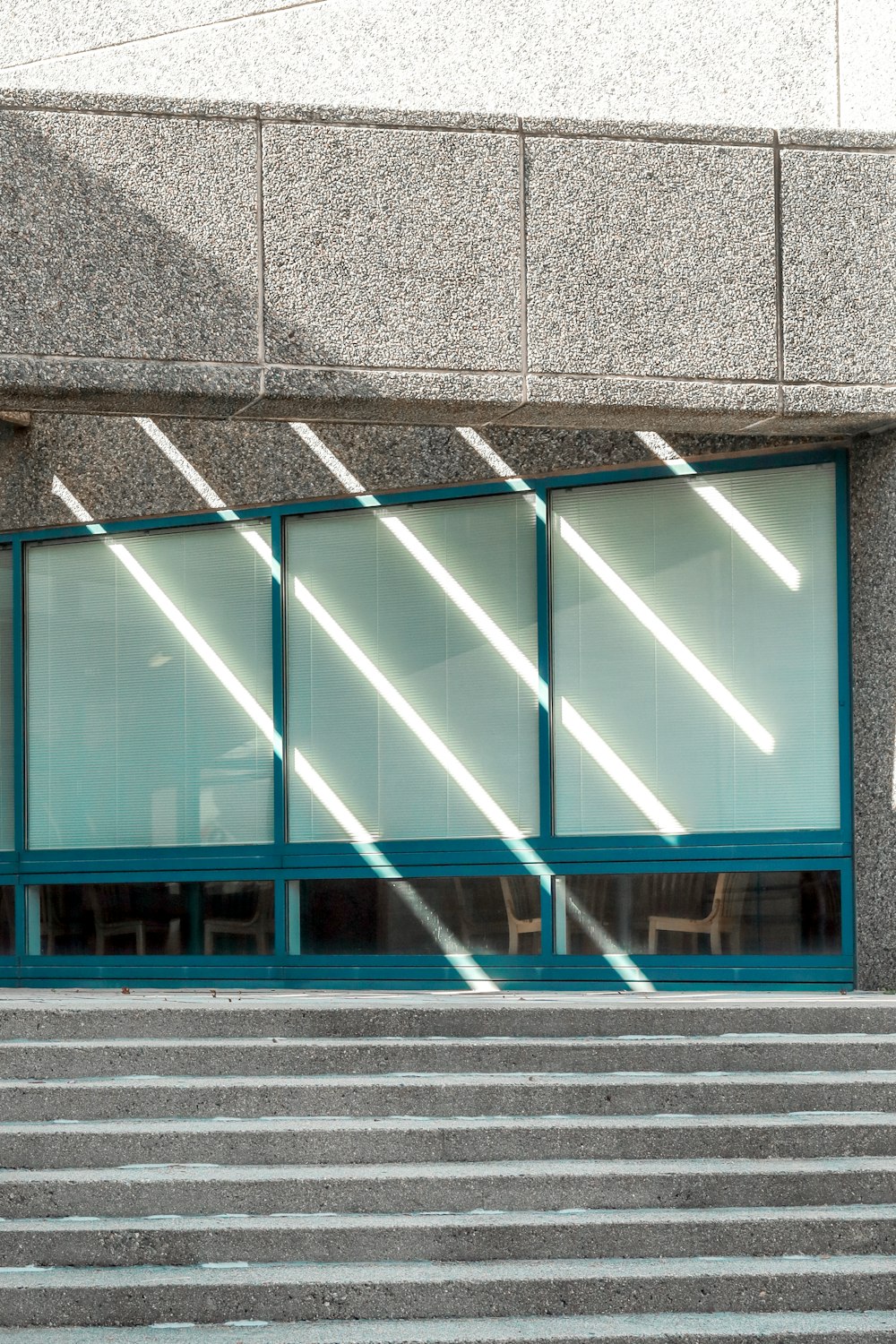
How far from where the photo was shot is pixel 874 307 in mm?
7938

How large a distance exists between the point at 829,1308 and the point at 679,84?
6884mm

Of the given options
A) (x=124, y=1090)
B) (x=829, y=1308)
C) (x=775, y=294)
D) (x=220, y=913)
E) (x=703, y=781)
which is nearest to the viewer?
(x=829, y=1308)

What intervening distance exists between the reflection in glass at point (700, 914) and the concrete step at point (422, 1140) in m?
2.62

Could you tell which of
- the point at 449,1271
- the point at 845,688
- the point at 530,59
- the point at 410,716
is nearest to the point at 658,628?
the point at 845,688

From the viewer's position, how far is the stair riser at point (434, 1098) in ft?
19.0

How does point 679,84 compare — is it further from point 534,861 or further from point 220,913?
point 220,913

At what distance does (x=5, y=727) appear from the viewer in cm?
1018

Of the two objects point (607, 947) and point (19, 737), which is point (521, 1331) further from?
point (19, 737)

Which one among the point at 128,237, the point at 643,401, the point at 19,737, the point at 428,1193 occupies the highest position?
the point at 128,237

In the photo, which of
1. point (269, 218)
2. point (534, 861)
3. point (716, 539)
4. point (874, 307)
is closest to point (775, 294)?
point (874, 307)

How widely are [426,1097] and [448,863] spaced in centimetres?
321

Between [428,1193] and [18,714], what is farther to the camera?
[18,714]

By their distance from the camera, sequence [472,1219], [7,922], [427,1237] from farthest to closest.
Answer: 1. [7,922]
2. [472,1219]
3. [427,1237]

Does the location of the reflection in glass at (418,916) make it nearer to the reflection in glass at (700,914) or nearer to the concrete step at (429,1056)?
the reflection in glass at (700,914)
